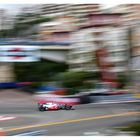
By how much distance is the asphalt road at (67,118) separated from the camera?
5.73 ft

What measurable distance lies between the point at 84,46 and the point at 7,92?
0.40 m

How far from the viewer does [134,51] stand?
1811 millimetres

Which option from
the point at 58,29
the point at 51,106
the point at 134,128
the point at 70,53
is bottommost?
the point at 134,128

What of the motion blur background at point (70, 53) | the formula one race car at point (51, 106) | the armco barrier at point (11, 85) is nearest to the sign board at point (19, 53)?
the motion blur background at point (70, 53)

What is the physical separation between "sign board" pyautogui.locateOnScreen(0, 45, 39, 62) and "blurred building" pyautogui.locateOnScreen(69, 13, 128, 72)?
163mm

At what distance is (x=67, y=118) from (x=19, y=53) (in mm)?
355

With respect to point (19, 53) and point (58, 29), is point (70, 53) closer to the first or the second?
point (58, 29)

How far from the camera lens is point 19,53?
70.1 inches

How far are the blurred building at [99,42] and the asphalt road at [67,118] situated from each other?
0.18 metres

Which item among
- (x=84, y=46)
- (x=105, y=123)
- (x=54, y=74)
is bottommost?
(x=105, y=123)

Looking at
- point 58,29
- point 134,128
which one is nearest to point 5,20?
point 58,29

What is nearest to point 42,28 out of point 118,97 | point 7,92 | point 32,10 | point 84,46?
point 32,10

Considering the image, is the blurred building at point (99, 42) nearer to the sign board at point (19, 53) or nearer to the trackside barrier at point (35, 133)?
the sign board at point (19, 53)

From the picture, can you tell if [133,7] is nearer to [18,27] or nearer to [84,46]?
[84,46]
